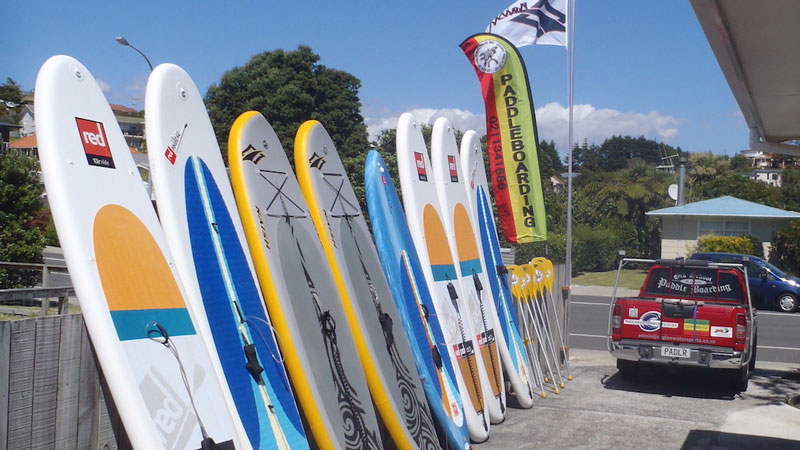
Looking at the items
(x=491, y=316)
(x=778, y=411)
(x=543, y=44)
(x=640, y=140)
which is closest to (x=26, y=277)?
(x=491, y=316)

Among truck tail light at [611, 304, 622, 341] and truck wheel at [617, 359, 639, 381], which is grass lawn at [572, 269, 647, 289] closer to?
truck wheel at [617, 359, 639, 381]

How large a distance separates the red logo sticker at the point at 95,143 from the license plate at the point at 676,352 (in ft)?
24.3

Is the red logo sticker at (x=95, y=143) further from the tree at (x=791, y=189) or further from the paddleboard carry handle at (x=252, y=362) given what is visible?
the tree at (x=791, y=189)

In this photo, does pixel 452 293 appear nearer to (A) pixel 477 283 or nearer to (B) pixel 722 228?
(A) pixel 477 283

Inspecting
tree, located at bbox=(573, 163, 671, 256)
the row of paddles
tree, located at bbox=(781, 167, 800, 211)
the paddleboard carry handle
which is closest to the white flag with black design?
the row of paddles

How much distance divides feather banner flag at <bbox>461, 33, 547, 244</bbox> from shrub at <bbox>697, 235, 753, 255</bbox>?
1875cm

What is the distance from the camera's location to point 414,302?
6875 mm

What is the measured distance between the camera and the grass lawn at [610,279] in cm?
2777

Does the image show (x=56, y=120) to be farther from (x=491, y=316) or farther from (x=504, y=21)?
(x=504, y=21)

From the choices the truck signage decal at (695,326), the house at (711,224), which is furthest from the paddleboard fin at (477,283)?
the house at (711,224)

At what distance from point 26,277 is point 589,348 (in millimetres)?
9745

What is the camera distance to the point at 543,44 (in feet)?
40.9

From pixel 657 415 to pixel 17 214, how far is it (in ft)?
37.1

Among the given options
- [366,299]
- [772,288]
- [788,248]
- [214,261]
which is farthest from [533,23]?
[788,248]
